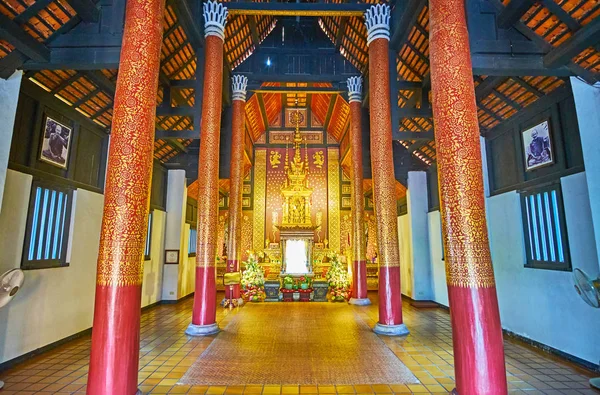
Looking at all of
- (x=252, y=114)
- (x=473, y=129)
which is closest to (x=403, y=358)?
(x=473, y=129)

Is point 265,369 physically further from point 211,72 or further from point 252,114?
point 252,114

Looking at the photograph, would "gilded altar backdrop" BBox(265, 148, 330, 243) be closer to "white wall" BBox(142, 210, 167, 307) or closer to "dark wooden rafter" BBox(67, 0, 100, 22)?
"white wall" BBox(142, 210, 167, 307)

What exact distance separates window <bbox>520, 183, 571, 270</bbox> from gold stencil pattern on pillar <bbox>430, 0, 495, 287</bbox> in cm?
322

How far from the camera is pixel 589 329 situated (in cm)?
496

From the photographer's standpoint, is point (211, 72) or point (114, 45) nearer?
point (114, 45)

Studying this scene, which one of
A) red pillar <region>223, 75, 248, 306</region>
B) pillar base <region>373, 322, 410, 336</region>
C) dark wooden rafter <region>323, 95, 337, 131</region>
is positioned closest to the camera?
pillar base <region>373, 322, 410, 336</region>

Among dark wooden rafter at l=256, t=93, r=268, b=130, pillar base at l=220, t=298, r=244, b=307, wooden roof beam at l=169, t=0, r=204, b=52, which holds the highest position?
dark wooden rafter at l=256, t=93, r=268, b=130

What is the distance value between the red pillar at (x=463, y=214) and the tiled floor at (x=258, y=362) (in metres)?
1.16

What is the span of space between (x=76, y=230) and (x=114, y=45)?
388cm

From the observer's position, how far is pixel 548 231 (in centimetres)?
584

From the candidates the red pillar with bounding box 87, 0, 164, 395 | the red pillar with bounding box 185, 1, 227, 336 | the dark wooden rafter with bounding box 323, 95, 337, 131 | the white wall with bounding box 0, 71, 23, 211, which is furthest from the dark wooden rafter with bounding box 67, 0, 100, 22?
the dark wooden rafter with bounding box 323, 95, 337, 131

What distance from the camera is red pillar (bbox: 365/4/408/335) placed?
6.63m

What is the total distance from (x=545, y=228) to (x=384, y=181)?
3023mm

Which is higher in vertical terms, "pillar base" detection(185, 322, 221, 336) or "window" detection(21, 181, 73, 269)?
"window" detection(21, 181, 73, 269)
